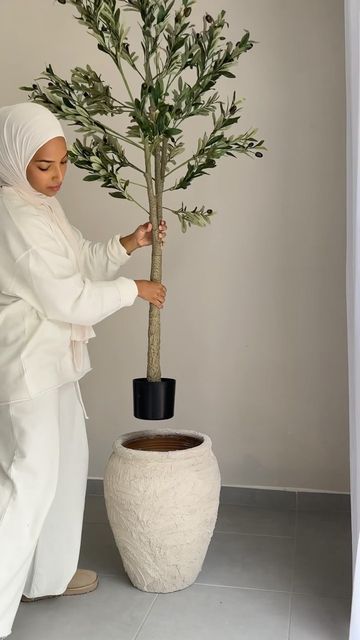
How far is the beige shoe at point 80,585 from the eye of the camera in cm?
245

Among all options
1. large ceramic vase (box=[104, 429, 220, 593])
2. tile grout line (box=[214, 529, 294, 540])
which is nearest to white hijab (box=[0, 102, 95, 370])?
large ceramic vase (box=[104, 429, 220, 593])

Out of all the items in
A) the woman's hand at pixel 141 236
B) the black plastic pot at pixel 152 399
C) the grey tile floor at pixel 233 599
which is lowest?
the grey tile floor at pixel 233 599

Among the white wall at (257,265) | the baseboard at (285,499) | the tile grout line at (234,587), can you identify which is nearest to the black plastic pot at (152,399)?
the tile grout line at (234,587)

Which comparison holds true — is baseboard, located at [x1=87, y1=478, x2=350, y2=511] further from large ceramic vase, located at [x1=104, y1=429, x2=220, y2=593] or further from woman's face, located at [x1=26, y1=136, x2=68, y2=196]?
woman's face, located at [x1=26, y1=136, x2=68, y2=196]

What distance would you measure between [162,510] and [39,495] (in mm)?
378

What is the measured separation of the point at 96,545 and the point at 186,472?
0.65 m

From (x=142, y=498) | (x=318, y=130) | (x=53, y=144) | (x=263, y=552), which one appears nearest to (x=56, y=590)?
(x=142, y=498)

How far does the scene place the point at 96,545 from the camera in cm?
284

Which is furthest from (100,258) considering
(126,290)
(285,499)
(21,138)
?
(285,499)

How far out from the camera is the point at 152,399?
2.42m

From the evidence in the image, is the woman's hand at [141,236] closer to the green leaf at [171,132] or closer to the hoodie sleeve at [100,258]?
the hoodie sleeve at [100,258]

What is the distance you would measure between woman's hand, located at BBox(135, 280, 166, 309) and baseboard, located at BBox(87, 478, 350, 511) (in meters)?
1.08

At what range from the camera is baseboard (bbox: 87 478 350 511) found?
306 cm

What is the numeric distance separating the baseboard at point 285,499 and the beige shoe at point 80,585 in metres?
0.79
